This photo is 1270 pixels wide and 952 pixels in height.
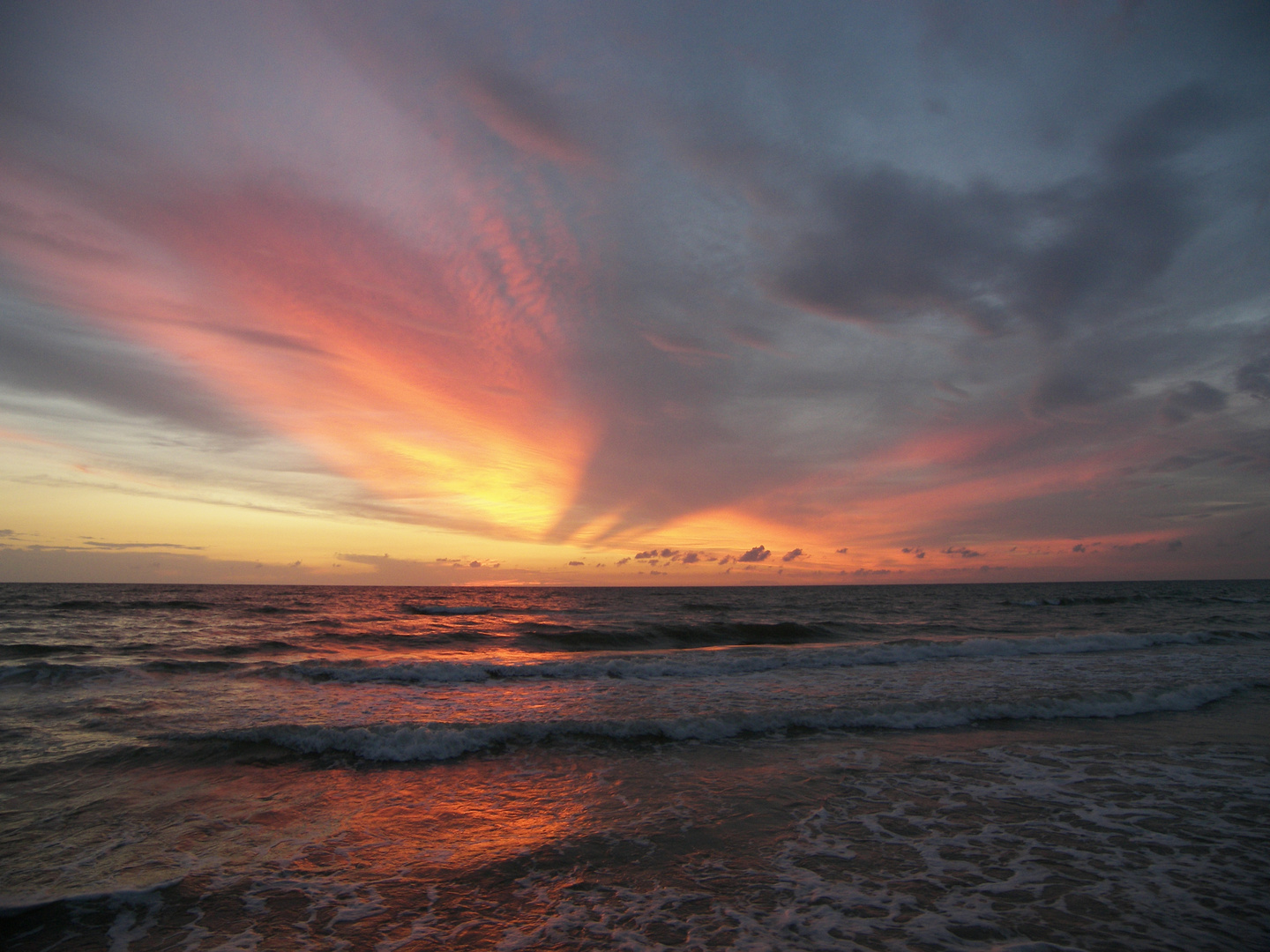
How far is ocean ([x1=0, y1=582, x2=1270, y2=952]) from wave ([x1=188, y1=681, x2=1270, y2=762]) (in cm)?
9

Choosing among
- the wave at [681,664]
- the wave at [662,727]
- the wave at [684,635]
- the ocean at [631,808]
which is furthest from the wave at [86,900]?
the wave at [684,635]

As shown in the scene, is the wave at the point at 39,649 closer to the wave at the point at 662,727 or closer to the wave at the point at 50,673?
the wave at the point at 50,673

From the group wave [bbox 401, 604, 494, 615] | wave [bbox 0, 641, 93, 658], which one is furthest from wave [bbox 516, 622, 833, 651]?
wave [bbox 0, 641, 93, 658]

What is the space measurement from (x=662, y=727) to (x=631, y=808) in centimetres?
453

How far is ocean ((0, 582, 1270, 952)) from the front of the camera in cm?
630

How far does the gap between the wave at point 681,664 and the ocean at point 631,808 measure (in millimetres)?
350

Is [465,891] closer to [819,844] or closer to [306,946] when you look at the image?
[306,946]

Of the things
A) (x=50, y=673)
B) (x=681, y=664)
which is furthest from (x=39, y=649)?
(x=681, y=664)

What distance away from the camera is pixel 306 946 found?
5.96 metres

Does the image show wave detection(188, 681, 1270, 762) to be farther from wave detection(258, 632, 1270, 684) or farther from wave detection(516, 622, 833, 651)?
wave detection(516, 622, 833, 651)

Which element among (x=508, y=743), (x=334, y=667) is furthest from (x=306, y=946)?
(x=334, y=667)

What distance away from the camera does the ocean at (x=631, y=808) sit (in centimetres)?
630

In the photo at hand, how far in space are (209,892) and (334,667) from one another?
1561 cm

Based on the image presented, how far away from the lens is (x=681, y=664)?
22812 millimetres
